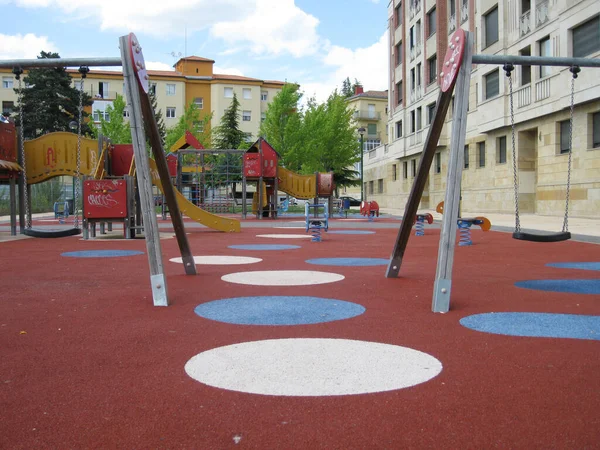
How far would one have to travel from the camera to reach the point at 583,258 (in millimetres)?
9641

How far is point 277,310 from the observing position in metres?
5.21

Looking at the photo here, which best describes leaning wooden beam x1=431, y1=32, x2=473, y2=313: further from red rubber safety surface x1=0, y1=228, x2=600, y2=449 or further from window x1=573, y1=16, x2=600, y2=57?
window x1=573, y1=16, x2=600, y2=57

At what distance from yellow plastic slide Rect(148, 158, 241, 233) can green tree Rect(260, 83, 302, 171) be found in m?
27.3

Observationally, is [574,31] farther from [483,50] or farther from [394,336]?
[394,336]

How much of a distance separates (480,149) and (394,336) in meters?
30.5

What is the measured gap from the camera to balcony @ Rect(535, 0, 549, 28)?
25.6 m

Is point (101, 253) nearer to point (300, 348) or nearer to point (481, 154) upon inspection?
point (300, 348)

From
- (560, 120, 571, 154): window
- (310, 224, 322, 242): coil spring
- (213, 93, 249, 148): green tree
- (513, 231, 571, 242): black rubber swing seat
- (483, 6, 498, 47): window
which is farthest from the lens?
(213, 93, 249, 148): green tree

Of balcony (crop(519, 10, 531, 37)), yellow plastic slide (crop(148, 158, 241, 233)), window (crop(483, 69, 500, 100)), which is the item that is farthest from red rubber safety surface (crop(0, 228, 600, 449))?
window (crop(483, 69, 500, 100))

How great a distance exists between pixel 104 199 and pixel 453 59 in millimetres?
10311

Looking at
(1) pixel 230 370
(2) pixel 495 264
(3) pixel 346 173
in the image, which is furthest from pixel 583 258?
(3) pixel 346 173

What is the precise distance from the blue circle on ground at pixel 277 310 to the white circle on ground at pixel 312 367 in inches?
29.1

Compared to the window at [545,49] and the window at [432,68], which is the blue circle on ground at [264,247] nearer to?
the window at [545,49]

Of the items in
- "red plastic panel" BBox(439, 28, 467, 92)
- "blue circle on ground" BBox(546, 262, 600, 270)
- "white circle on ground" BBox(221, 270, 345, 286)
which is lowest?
"blue circle on ground" BBox(546, 262, 600, 270)
